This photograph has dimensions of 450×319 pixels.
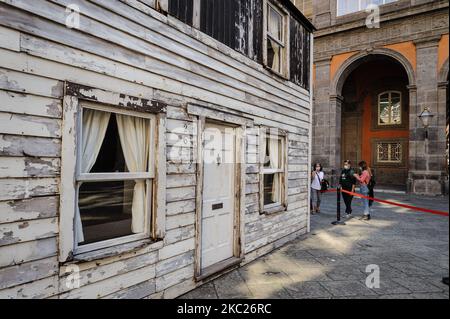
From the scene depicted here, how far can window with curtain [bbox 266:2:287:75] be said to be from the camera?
6.31 metres

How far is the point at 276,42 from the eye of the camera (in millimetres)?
6391

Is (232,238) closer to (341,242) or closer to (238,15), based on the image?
(341,242)

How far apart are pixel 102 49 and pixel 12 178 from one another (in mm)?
1568

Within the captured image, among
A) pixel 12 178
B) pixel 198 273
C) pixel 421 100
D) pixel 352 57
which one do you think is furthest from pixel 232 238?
pixel 352 57

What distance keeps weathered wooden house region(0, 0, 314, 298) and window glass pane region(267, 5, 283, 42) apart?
10 centimetres

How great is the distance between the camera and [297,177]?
23.8 ft

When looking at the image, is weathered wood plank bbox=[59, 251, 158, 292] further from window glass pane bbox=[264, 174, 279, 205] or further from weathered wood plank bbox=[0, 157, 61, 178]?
window glass pane bbox=[264, 174, 279, 205]

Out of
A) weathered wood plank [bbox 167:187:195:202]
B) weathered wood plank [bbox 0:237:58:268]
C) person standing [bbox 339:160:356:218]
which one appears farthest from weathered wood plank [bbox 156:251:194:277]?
person standing [bbox 339:160:356:218]

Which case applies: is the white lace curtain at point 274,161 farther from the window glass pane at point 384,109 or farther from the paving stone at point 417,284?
the window glass pane at point 384,109

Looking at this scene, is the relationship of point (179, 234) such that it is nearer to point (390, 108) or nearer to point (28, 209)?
point (28, 209)

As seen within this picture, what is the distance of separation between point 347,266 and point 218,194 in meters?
2.69

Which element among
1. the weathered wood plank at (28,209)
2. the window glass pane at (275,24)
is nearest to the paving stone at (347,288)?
the weathered wood plank at (28,209)

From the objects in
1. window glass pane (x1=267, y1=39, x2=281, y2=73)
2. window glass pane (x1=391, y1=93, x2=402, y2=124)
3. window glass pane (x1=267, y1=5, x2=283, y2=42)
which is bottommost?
window glass pane (x1=267, y1=39, x2=281, y2=73)

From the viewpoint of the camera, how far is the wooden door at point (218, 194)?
14.9ft
